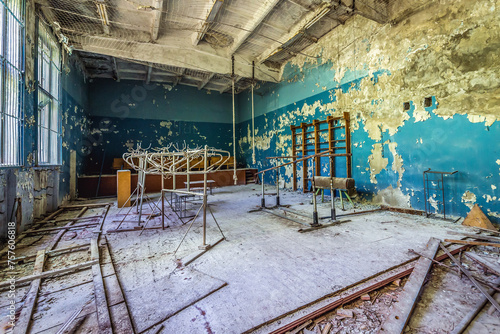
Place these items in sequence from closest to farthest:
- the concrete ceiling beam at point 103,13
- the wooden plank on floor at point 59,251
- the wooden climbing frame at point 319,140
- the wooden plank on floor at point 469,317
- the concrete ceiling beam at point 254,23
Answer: the wooden plank on floor at point 469,317 < the wooden plank on floor at point 59,251 < the concrete ceiling beam at point 103,13 < the concrete ceiling beam at point 254,23 < the wooden climbing frame at point 319,140

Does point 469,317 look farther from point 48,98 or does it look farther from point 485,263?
point 48,98

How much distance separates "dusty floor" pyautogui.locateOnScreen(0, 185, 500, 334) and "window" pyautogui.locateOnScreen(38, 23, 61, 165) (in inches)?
86.9

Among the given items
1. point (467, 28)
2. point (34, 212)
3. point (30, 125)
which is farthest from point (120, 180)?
point (467, 28)

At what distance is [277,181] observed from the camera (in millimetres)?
4566

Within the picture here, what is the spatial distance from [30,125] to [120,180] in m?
1.94

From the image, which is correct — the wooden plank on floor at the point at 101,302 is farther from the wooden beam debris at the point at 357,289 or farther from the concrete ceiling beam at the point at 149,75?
the concrete ceiling beam at the point at 149,75

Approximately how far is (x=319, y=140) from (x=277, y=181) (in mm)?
2221

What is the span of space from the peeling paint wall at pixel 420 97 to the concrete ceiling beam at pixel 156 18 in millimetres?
4079

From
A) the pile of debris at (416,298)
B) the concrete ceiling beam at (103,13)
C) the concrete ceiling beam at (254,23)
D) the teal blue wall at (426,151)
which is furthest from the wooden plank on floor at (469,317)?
the concrete ceiling beam at (103,13)

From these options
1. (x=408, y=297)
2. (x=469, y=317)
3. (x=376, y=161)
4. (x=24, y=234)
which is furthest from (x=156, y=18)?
(x=469, y=317)

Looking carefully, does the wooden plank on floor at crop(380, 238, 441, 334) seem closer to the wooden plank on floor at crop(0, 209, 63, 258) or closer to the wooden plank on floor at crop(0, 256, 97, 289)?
the wooden plank on floor at crop(0, 256, 97, 289)

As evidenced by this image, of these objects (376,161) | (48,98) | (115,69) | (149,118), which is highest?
(115,69)

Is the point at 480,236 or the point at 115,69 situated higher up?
the point at 115,69

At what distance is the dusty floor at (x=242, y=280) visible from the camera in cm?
130
